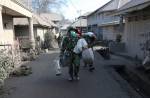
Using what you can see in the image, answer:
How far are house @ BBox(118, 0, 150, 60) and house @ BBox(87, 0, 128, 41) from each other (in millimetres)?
10033

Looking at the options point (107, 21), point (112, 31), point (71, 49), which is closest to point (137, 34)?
point (71, 49)

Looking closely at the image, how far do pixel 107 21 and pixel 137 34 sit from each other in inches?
1005

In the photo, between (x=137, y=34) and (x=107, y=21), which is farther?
(x=107, y=21)

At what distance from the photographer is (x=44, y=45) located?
29594mm

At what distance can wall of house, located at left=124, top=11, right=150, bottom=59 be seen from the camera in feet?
48.9

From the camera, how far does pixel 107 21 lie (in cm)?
4216

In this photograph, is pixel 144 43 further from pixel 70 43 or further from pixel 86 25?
pixel 86 25

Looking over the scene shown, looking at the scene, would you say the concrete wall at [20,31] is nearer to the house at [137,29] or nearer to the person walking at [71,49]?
the house at [137,29]

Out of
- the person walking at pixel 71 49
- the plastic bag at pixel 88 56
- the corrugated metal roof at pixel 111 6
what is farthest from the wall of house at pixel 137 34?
the corrugated metal roof at pixel 111 6

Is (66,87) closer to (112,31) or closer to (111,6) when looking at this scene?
(112,31)

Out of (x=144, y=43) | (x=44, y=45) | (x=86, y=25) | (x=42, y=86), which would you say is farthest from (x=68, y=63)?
(x=86, y=25)

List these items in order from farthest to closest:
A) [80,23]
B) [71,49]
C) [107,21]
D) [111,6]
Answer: [80,23] → [107,21] → [111,6] → [71,49]

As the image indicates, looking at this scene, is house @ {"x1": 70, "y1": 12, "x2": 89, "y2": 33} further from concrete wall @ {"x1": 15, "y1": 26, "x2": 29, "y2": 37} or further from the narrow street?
the narrow street

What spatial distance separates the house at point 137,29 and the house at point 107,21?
1003 cm
